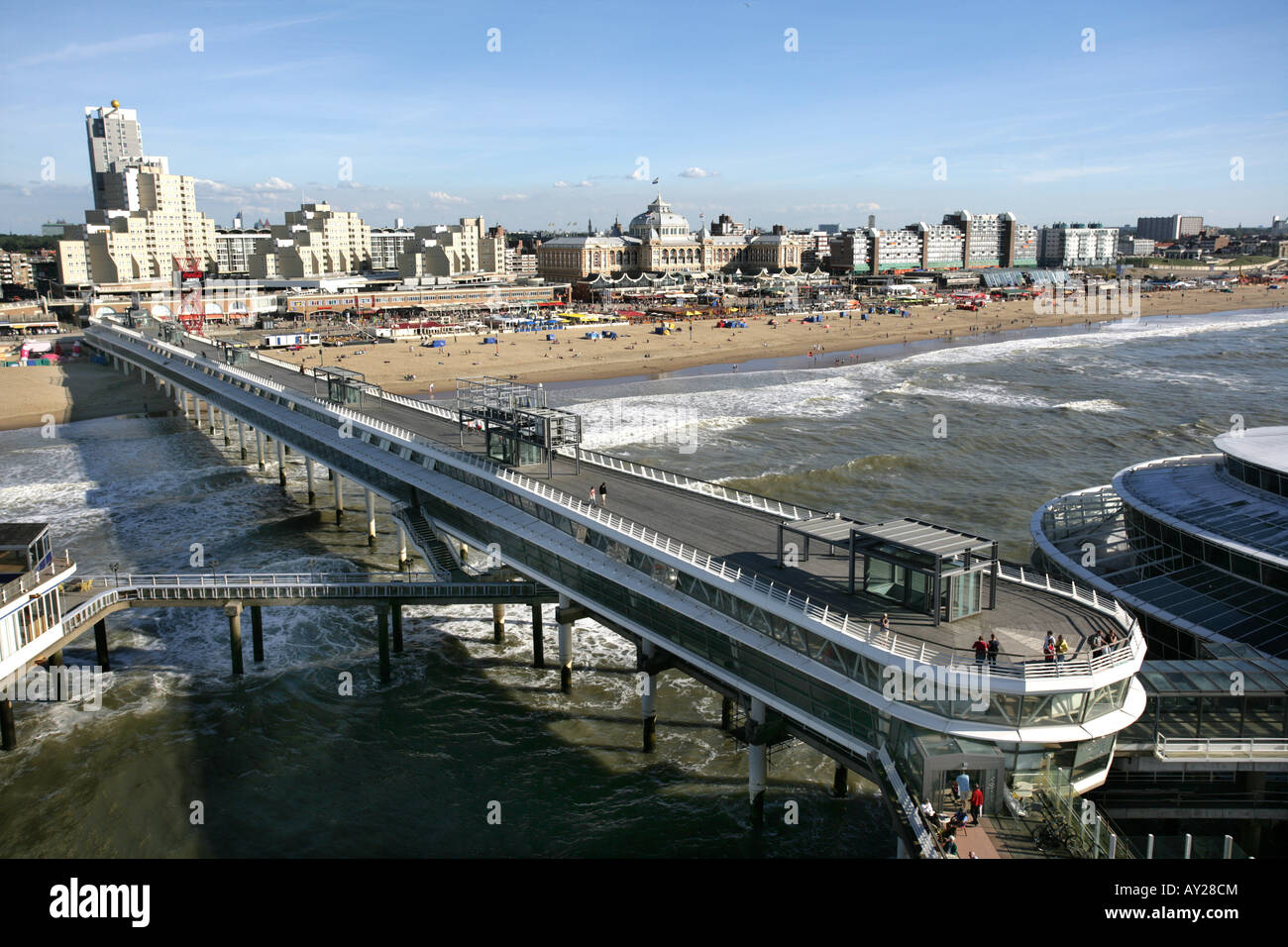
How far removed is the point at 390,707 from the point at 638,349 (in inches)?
3627

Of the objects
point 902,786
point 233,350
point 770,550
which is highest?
point 233,350

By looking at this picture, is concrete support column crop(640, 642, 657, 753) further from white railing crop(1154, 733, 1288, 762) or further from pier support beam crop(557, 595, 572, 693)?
white railing crop(1154, 733, 1288, 762)

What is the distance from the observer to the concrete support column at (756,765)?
21.7 meters

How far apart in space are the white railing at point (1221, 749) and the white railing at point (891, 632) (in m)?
2.23

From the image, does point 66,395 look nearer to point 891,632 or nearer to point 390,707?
point 390,707

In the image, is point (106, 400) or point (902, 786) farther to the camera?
point (106, 400)

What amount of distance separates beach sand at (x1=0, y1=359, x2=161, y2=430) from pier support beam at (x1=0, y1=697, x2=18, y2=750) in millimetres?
59780

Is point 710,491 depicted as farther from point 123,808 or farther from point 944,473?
point 944,473

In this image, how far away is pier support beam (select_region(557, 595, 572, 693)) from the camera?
95.7ft

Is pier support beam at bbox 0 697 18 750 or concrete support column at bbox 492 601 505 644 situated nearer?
pier support beam at bbox 0 697 18 750

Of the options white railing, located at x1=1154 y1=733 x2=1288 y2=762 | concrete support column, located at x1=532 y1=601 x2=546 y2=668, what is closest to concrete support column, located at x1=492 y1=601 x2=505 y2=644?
concrete support column, located at x1=532 y1=601 x2=546 y2=668
